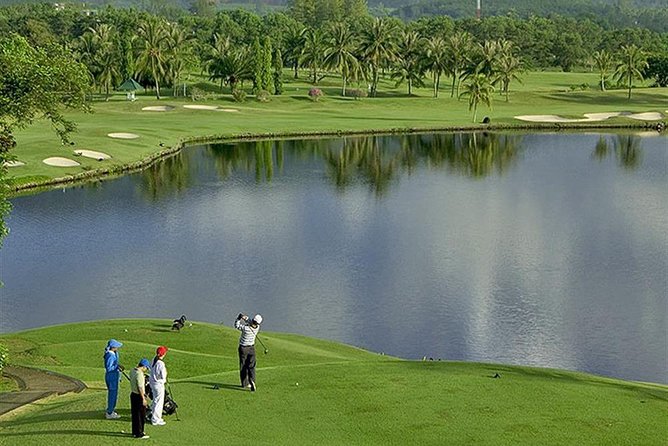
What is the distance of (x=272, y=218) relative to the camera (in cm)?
6925

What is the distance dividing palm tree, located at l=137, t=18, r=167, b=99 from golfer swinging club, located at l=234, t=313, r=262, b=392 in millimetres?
120978

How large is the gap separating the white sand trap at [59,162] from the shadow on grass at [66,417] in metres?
68.1

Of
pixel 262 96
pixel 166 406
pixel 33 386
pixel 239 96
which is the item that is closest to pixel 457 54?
pixel 262 96

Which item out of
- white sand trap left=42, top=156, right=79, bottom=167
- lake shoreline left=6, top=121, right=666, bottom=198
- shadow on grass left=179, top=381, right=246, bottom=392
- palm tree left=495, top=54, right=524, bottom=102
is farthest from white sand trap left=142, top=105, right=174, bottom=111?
shadow on grass left=179, top=381, right=246, bottom=392

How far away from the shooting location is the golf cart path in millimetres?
25000

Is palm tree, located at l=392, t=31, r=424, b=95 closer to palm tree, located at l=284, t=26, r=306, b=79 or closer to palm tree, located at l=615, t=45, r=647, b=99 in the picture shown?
palm tree, located at l=284, t=26, r=306, b=79

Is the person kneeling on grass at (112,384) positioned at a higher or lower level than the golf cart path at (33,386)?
higher

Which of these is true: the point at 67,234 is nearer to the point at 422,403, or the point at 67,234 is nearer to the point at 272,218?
the point at 272,218

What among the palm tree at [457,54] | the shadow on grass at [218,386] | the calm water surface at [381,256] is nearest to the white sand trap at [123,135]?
the calm water surface at [381,256]

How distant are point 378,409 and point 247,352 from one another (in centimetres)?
353

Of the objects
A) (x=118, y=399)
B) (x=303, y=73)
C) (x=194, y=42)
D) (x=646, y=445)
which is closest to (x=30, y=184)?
(x=118, y=399)

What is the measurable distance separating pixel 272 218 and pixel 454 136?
5519 cm

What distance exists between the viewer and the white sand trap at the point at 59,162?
8825 cm

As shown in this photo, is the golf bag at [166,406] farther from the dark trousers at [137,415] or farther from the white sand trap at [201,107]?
the white sand trap at [201,107]
